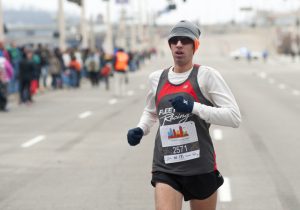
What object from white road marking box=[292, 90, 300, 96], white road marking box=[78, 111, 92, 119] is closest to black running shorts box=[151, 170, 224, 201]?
white road marking box=[78, 111, 92, 119]

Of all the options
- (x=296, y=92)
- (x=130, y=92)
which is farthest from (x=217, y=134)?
(x=130, y=92)

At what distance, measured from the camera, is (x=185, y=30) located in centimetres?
554

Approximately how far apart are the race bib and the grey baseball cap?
557mm

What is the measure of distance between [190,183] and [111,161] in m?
7.79

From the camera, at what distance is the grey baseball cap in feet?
18.1

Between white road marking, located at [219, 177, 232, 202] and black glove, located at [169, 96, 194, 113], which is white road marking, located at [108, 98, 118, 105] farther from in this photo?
black glove, located at [169, 96, 194, 113]

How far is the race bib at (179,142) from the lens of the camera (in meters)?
5.58

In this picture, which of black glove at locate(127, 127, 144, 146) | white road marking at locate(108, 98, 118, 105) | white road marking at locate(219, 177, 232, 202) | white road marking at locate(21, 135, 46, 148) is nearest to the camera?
black glove at locate(127, 127, 144, 146)

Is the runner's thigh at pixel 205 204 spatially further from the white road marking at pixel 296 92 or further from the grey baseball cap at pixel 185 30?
the white road marking at pixel 296 92

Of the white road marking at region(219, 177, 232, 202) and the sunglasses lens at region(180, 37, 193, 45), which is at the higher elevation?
the sunglasses lens at region(180, 37, 193, 45)

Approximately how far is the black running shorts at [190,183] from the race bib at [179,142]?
11 cm

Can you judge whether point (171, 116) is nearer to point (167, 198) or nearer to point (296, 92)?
point (167, 198)

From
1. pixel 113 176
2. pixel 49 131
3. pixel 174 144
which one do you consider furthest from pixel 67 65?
pixel 174 144

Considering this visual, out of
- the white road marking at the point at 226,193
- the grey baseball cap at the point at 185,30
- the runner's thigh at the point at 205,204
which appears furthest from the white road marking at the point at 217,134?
the grey baseball cap at the point at 185,30
